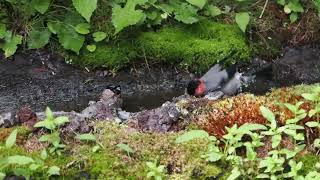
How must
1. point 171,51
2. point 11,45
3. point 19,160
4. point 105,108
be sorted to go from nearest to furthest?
point 19,160, point 105,108, point 11,45, point 171,51

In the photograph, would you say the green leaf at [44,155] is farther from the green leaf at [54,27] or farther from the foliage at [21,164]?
the green leaf at [54,27]

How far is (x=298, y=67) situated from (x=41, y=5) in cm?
427

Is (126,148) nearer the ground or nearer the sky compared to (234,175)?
nearer the ground

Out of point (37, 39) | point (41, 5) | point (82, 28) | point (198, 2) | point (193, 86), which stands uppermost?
point (198, 2)

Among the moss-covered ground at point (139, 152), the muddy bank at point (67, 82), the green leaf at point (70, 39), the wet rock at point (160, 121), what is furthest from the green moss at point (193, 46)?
the moss-covered ground at point (139, 152)

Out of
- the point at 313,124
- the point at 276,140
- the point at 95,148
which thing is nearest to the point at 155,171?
the point at 95,148

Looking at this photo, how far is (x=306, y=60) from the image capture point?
30.1 ft

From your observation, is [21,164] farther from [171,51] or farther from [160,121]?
[171,51]

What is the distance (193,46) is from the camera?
884 centimetres

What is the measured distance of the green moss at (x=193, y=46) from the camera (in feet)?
28.8

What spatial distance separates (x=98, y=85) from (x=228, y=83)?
80.4 inches

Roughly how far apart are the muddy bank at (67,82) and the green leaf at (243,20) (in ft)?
3.81

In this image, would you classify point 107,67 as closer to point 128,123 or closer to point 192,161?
point 128,123

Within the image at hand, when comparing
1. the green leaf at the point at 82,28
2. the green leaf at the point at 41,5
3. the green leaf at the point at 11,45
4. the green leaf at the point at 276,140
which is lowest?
the green leaf at the point at 11,45
